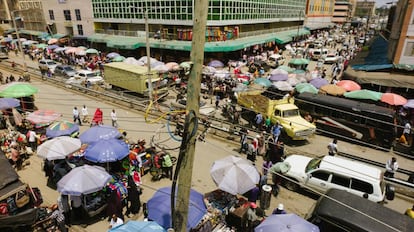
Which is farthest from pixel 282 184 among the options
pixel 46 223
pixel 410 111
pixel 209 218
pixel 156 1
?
pixel 156 1

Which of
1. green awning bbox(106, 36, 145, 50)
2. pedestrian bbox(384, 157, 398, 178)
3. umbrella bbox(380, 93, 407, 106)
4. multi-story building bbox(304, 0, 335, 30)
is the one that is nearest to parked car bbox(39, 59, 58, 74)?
green awning bbox(106, 36, 145, 50)

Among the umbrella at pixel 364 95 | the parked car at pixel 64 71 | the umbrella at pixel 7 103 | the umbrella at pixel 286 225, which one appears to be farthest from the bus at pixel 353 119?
the parked car at pixel 64 71

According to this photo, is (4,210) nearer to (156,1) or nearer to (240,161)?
(240,161)

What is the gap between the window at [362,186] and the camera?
9.66 metres

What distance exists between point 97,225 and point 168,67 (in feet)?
66.6

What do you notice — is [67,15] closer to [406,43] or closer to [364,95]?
[364,95]

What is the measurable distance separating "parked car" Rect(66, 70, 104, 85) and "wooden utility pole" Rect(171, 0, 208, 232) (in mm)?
24358

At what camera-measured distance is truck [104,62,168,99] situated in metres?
21.8

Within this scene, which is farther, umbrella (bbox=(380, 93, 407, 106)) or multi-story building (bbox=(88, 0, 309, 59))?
multi-story building (bbox=(88, 0, 309, 59))

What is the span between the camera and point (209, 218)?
28.9 ft

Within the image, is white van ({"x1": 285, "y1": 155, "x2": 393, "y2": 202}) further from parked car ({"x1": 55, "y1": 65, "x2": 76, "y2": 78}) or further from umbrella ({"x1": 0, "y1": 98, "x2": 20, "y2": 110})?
parked car ({"x1": 55, "y1": 65, "x2": 76, "y2": 78})

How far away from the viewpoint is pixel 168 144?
51.4ft

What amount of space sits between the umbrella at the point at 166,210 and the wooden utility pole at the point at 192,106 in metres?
2.41

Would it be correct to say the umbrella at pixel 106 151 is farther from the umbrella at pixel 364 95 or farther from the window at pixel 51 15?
the window at pixel 51 15
